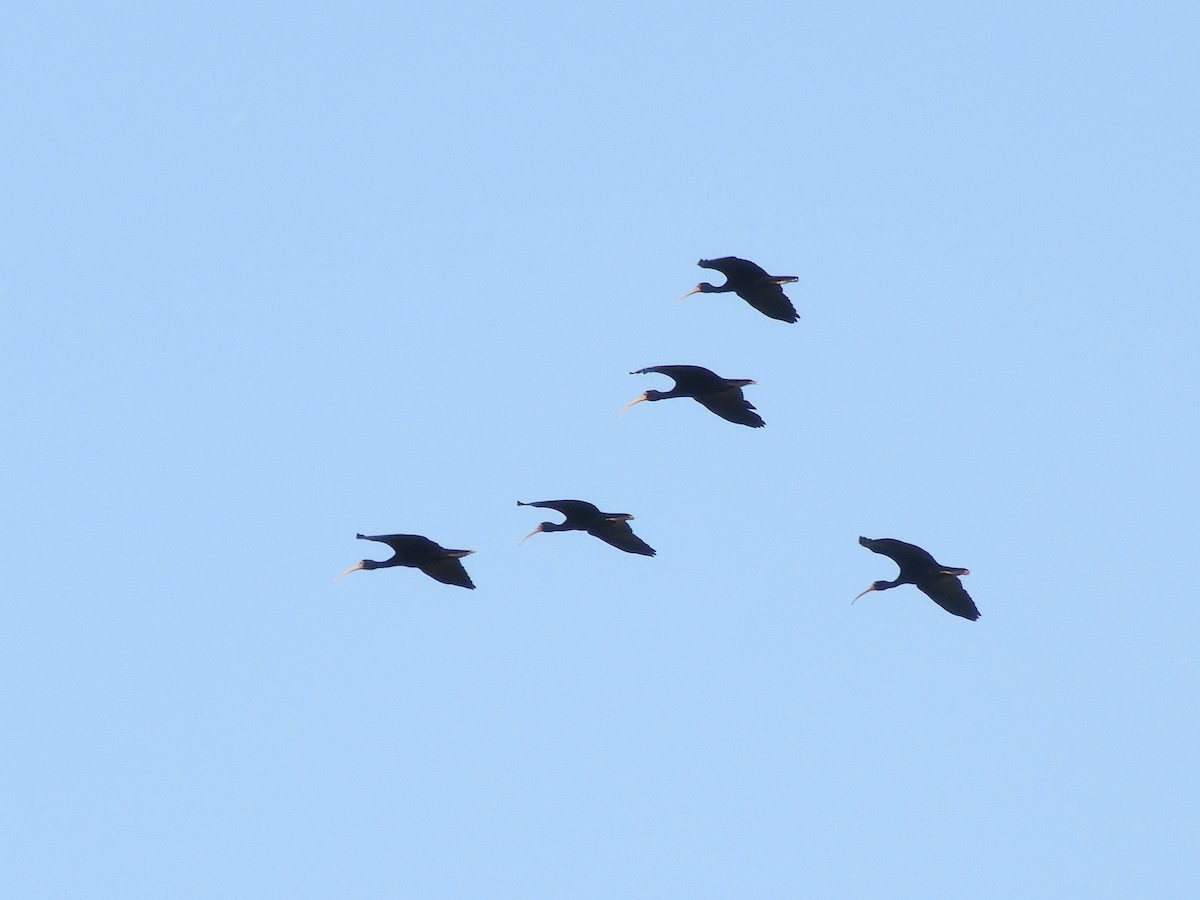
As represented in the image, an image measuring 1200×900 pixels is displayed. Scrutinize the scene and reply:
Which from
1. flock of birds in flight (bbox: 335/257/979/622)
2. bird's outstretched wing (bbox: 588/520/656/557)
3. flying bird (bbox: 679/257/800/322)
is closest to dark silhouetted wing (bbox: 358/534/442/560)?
flock of birds in flight (bbox: 335/257/979/622)

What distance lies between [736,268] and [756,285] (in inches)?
19.9

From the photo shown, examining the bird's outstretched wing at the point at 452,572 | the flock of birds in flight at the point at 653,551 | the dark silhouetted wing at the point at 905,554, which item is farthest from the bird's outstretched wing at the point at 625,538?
the dark silhouetted wing at the point at 905,554

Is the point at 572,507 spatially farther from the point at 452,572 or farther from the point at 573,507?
the point at 452,572

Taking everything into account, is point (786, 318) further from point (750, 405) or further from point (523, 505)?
point (523, 505)

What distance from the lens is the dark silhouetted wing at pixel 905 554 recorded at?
38.5 meters

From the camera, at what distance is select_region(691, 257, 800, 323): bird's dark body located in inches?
1625

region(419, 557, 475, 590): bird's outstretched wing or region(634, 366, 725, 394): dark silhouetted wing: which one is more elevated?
region(634, 366, 725, 394): dark silhouetted wing

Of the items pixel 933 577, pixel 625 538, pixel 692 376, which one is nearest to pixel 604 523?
pixel 625 538

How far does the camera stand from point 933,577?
40125 mm

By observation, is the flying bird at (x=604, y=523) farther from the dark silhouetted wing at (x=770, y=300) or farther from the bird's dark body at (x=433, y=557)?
the dark silhouetted wing at (x=770, y=300)

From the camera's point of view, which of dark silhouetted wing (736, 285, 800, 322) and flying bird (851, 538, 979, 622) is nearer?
flying bird (851, 538, 979, 622)

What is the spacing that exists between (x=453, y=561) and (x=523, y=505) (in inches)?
61.4

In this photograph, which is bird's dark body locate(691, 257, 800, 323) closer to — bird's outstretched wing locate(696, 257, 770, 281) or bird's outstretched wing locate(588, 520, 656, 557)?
bird's outstretched wing locate(696, 257, 770, 281)

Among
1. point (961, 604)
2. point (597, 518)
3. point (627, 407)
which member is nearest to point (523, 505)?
point (597, 518)
